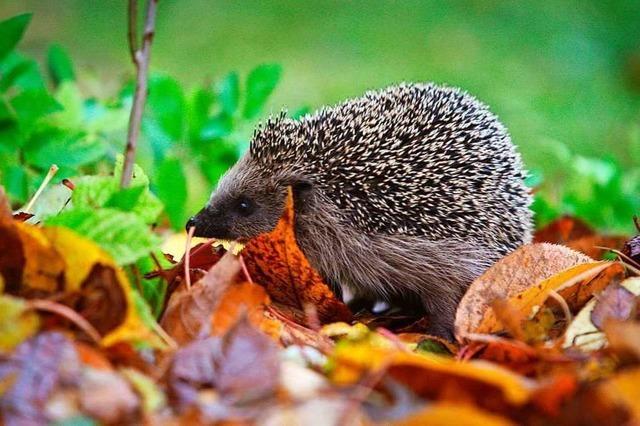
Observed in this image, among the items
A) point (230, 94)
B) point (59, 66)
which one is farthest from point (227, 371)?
point (59, 66)

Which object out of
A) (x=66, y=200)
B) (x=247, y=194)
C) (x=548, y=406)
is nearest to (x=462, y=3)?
(x=247, y=194)

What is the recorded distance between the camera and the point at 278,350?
1.86m

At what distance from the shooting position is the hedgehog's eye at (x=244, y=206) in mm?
3294

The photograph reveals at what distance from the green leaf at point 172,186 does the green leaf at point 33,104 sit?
456 millimetres

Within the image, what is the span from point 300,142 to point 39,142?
1068mm

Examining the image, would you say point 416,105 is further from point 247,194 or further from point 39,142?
point 39,142

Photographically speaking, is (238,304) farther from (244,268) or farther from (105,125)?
(105,125)

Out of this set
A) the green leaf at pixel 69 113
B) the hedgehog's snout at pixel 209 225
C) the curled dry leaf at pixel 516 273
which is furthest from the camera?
the green leaf at pixel 69 113

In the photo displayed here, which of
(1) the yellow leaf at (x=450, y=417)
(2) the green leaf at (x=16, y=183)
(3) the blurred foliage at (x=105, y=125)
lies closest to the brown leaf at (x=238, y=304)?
(1) the yellow leaf at (x=450, y=417)

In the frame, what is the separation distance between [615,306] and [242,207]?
1572 millimetres

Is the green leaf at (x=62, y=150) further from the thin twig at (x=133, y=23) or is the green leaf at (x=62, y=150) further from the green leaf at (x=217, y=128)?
the thin twig at (x=133, y=23)

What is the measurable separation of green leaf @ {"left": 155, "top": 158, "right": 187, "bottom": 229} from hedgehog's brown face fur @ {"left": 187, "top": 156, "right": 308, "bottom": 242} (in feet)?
0.75

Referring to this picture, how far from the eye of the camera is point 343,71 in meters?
11.0

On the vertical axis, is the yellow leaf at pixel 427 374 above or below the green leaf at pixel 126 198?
below
